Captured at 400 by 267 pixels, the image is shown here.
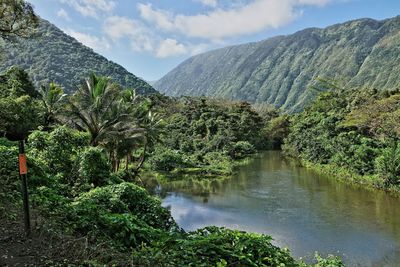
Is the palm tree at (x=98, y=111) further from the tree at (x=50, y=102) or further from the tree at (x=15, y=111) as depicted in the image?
the tree at (x=50, y=102)

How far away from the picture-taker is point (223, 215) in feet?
65.7

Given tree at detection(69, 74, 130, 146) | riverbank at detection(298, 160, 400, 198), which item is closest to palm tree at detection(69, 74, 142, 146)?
tree at detection(69, 74, 130, 146)

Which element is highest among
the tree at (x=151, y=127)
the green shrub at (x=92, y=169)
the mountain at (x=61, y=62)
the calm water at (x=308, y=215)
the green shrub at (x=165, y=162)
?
the mountain at (x=61, y=62)

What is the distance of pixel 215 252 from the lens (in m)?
5.29

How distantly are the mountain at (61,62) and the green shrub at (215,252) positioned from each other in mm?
63446

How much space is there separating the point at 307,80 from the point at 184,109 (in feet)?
418

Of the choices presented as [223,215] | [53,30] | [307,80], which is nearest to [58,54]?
[53,30]

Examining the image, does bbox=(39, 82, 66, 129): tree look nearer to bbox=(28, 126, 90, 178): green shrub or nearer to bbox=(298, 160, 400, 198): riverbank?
bbox=(28, 126, 90, 178): green shrub

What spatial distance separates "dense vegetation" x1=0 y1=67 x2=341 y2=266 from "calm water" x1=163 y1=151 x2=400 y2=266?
547cm

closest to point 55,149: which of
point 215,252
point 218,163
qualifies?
point 215,252

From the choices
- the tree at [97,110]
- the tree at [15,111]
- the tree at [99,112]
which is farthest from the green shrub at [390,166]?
the tree at [15,111]

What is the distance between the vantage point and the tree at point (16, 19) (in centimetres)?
1030

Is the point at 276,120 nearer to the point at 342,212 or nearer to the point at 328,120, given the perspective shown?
the point at 328,120

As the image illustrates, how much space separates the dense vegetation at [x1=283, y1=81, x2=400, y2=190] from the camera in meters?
27.0
